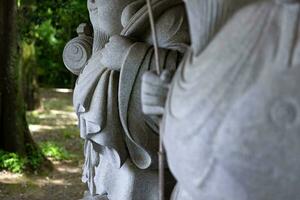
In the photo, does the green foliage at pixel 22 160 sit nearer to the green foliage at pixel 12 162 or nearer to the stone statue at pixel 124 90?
the green foliage at pixel 12 162

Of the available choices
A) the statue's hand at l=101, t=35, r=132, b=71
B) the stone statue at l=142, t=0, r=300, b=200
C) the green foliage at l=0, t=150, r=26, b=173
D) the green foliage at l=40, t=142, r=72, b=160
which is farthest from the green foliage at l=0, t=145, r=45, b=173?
the stone statue at l=142, t=0, r=300, b=200

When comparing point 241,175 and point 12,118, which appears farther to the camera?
point 12,118

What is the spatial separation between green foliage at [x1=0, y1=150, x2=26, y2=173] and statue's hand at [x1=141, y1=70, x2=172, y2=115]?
16.6ft

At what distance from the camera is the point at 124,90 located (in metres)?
2.30

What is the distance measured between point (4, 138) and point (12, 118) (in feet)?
0.94

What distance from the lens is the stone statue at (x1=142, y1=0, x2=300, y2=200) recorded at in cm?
134

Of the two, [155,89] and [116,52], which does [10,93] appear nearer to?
[116,52]

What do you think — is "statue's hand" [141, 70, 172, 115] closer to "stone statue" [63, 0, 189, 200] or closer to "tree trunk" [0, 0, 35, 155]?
"stone statue" [63, 0, 189, 200]

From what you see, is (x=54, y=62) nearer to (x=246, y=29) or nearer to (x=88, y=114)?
(x=88, y=114)

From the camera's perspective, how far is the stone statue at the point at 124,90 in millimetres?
2248

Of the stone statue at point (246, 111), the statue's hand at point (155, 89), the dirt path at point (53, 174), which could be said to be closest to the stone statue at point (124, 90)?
the statue's hand at point (155, 89)

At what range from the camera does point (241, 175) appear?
55.2 inches

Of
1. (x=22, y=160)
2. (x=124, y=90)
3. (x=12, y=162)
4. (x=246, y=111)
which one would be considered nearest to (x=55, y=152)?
(x=22, y=160)

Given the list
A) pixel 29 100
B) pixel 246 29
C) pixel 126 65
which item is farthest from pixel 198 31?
pixel 29 100
